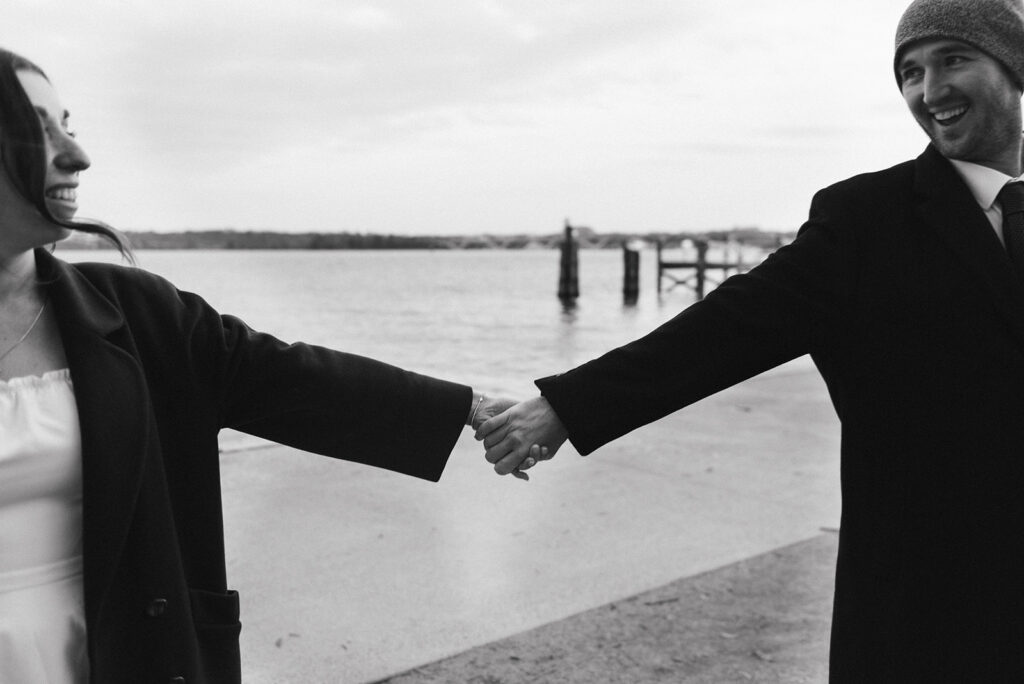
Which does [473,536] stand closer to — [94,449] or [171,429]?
[171,429]

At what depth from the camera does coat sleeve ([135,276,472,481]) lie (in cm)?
202

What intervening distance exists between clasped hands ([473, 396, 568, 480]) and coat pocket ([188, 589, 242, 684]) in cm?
85

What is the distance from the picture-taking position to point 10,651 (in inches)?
66.1

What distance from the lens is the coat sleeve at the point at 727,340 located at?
2.06m

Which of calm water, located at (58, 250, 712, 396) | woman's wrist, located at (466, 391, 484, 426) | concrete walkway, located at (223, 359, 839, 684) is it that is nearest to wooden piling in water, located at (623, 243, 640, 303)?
calm water, located at (58, 250, 712, 396)

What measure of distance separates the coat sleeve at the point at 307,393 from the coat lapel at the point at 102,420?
0.12 m

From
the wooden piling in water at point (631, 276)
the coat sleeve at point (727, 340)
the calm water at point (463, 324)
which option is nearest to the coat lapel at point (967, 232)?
the coat sleeve at point (727, 340)

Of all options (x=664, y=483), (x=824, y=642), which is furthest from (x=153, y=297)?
(x=664, y=483)

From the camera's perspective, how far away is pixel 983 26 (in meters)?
2.01

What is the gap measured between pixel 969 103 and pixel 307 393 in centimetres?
153

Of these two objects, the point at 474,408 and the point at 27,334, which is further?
the point at 474,408

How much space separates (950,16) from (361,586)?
9.20 feet

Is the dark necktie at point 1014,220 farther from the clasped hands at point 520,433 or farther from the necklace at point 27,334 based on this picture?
the necklace at point 27,334

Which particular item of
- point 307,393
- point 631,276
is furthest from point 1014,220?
point 631,276
